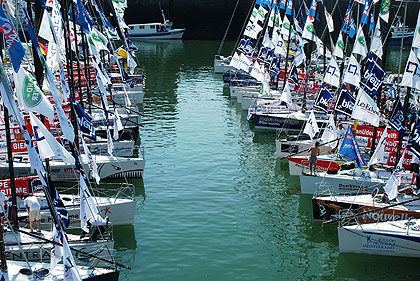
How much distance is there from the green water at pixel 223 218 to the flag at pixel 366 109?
5.25 meters

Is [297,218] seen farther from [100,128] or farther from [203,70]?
[203,70]

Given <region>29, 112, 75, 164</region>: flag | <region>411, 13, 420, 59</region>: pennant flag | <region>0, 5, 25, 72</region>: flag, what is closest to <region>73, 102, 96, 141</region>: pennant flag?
<region>29, 112, 75, 164</region>: flag

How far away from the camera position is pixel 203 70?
73750 millimetres

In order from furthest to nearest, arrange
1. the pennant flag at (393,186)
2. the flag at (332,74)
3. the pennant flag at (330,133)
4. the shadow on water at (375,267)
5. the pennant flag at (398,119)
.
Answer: the flag at (332,74)
the pennant flag at (330,133)
the pennant flag at (398,119)
the pennant flag at (393,186)
the shadow on water at (375,267)

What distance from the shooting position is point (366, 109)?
2848cm

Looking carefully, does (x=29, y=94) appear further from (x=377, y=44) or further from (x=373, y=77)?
(x=377, y=44)

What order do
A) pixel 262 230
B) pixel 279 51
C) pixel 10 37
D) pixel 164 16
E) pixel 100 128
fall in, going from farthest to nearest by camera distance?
1. pixel 164 16
2. pixel 279 51
3. pixel 100 128
4. pixel 262 230
5. pixel 10 37

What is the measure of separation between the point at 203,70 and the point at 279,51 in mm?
21930

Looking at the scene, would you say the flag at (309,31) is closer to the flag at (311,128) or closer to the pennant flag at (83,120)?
→ the flag at (311,128)

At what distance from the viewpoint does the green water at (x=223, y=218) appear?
73.8ft

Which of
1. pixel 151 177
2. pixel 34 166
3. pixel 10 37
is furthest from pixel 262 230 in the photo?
pixel 10 37

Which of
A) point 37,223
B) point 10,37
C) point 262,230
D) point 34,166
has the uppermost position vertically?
point 10,37

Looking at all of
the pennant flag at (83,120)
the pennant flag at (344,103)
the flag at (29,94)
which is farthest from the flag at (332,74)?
the flag at (29,94)

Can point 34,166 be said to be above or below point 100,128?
above
